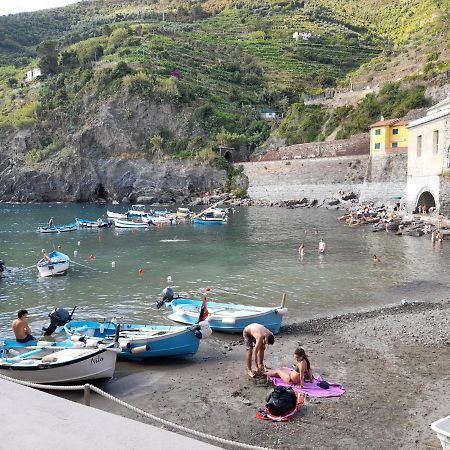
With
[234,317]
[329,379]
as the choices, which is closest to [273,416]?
[329,379]

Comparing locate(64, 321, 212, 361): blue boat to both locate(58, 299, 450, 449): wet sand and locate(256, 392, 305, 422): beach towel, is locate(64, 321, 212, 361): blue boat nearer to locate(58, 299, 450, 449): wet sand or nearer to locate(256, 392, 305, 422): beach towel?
locate(58, 299, 450, 449): wet sand

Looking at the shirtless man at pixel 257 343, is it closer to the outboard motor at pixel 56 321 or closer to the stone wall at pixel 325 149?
the outboard motor at pixel 56 321

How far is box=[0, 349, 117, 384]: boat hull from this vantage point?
11344mm

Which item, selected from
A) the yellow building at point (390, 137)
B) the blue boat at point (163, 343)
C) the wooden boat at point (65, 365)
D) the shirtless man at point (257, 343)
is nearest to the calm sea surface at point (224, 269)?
the blue boat at point (163, 343)

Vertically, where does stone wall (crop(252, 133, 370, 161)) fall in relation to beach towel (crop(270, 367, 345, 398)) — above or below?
above

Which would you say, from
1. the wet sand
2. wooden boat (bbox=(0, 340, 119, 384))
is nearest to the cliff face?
the wet sand

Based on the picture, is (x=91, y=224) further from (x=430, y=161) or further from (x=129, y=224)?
(x=430, y=161)

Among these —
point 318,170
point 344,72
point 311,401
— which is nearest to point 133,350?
point 311,401

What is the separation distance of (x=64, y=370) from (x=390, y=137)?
5524 centimetres

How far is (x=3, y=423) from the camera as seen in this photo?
2.86 meters

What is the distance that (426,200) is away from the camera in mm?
42750

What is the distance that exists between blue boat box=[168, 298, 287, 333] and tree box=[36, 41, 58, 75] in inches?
4288

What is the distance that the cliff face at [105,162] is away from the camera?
266 feet

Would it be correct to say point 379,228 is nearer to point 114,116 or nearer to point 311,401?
point 311,401
